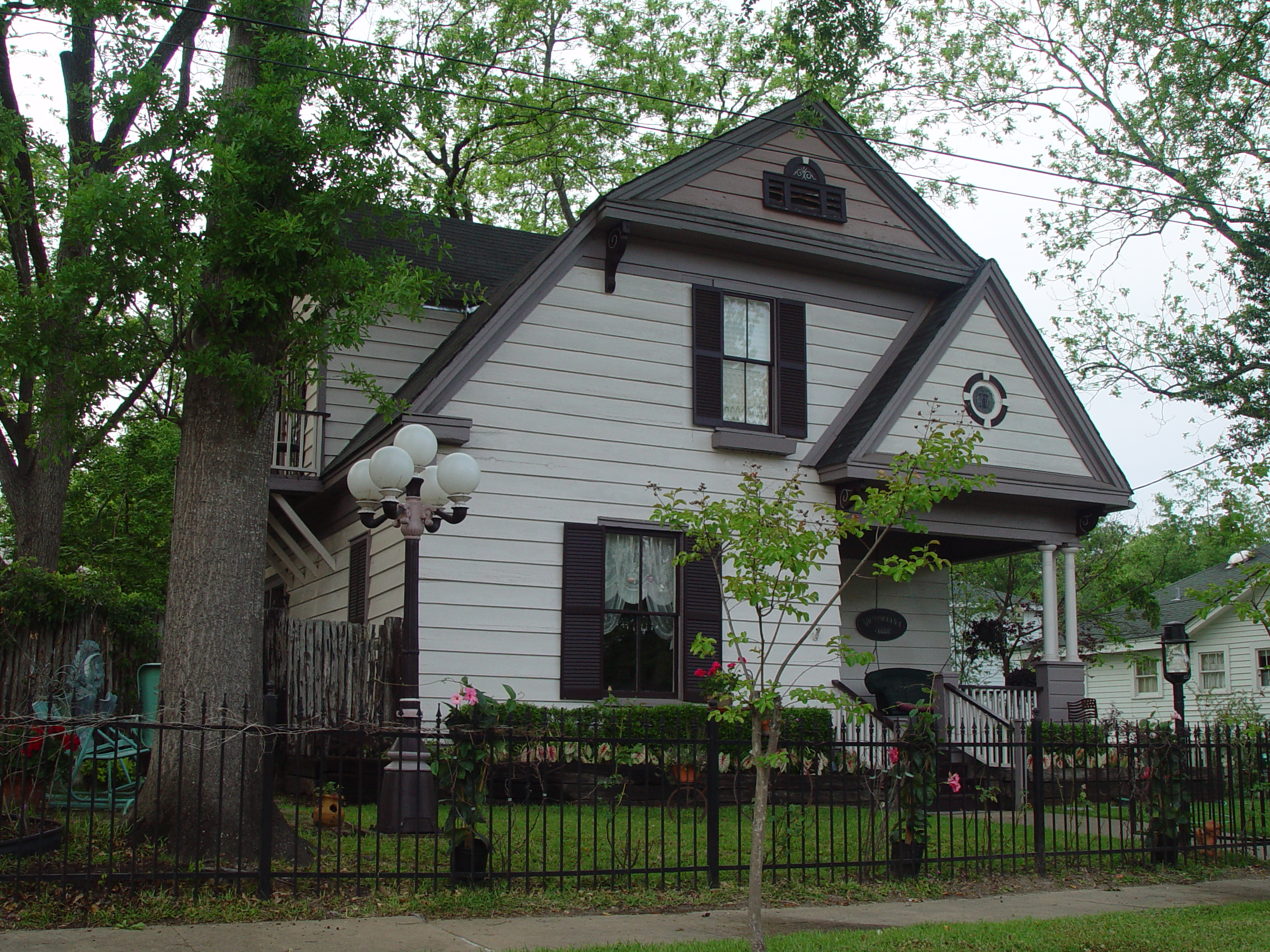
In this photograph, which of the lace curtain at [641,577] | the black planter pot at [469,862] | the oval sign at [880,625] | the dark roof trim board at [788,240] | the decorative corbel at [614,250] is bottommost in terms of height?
the black planter pot at [469,862]

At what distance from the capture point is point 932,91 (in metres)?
21.6

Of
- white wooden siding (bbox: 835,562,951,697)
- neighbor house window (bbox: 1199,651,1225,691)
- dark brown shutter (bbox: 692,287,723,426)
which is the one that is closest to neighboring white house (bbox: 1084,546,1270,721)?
neighbor house window (bbox: 1199,651,1225,691)

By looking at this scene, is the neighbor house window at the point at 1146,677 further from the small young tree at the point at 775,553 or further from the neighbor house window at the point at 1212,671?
the small young tree at the point at 775,553

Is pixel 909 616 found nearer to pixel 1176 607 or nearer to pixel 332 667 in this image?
pixel 332 667

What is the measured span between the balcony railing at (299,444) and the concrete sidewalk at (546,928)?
323 inches

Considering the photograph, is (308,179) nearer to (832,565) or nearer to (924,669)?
(832,565)

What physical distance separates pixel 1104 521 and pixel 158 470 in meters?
30.3

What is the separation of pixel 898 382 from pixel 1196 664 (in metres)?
24.8

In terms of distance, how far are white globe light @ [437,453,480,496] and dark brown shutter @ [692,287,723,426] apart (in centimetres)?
521

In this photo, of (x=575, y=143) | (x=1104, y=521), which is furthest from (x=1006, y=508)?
(x=1104, y=521)

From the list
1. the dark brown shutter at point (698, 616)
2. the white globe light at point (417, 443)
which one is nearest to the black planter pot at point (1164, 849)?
the dark brown shutter at point (698, 616)

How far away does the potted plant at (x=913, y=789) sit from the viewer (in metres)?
8.98

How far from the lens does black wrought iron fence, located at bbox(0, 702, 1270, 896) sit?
721 centimetres

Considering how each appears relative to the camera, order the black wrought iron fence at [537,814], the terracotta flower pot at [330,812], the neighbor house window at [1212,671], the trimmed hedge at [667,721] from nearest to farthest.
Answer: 1. the black wrought iron fence at [537,814]
2. the terracotta flower pot at [330,812]
3. the trimmed hedge at [667,721]
4. the neighbor house window at [1212,671]
